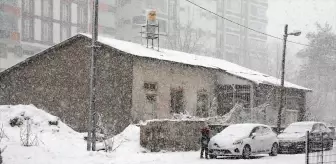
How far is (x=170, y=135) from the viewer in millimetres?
22516

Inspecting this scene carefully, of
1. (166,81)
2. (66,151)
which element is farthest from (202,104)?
(66,151)

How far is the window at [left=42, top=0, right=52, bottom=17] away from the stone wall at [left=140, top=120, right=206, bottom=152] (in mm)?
37354

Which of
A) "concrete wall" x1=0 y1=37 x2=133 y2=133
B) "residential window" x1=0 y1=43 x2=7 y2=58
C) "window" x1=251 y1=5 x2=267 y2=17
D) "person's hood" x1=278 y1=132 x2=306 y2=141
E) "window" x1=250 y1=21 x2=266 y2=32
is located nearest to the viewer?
"person's hood" x1=278 y1=132 x2=306 y2=141

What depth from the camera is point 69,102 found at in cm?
2820

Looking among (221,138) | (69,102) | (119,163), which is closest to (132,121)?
(69,102)

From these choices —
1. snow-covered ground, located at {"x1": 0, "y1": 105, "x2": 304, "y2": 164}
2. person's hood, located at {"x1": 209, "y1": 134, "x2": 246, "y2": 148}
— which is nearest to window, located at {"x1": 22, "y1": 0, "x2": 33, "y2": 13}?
snow-covered ground, located at {"x1": 0, "y1": 105, "x2": 304, "y2": 164}

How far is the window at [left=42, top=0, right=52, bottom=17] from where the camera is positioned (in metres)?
56.5

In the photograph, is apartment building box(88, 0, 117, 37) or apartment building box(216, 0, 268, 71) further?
apartment building box(216, 0, 268, 71)

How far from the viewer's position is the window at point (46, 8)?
56469 millimetres

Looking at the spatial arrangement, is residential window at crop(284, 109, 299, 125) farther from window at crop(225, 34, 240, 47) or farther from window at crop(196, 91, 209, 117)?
window at crop(225, 34, 240, 47)

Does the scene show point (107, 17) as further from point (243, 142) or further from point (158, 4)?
point (243, 142)

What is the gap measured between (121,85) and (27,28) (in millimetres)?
31393

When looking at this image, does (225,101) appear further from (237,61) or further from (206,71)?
(237,61)

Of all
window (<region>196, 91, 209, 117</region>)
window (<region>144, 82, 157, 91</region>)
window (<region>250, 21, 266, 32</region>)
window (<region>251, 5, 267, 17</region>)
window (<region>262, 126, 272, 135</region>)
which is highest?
window (<region>251, 5, 267, 17</region>)
